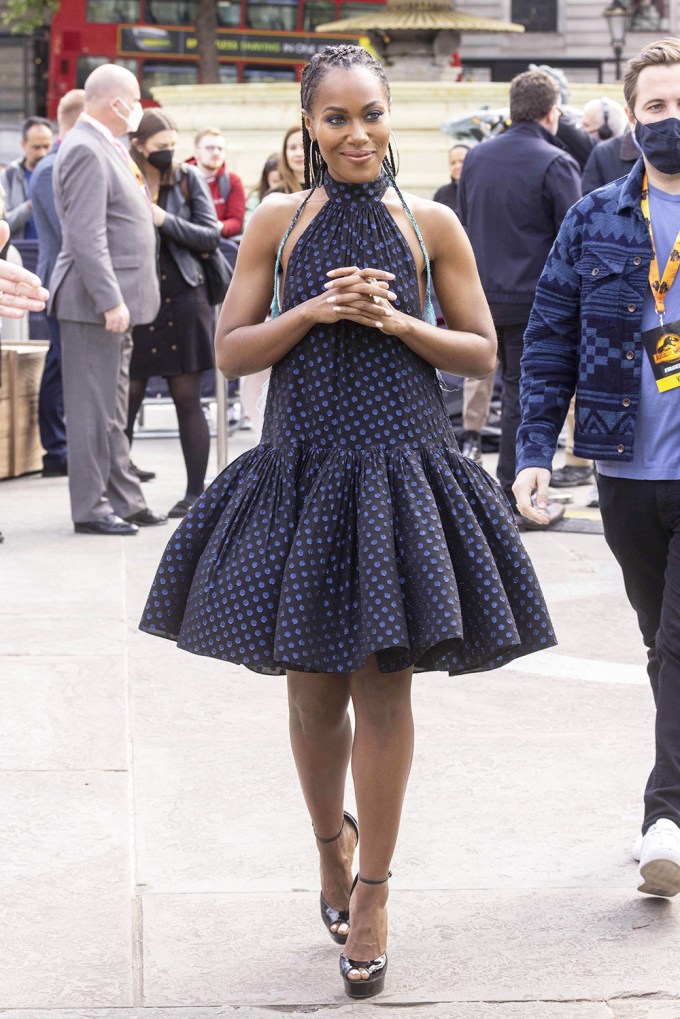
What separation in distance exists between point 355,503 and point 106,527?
4.85 meters

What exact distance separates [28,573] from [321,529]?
4085mm

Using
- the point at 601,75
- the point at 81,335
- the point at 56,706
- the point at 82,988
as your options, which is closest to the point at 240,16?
the point at 601,75

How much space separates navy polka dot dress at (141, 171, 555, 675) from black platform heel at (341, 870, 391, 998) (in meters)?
0.55

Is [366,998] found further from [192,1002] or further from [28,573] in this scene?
[28,573]

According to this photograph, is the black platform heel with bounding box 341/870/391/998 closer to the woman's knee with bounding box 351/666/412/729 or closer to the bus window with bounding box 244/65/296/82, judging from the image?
the woman's knee with bounding box 351/666/412/729

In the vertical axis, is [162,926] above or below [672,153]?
below

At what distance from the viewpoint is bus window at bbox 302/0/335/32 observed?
2631 centimetres

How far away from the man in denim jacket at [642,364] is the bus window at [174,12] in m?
26.4

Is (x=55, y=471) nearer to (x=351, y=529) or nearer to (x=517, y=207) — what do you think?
(x=517, y=207)

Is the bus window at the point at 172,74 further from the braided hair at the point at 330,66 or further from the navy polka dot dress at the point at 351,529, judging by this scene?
the navy polka dot dress at the point at 351,529

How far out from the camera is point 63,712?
4691 millimetres

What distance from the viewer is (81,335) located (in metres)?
7.45

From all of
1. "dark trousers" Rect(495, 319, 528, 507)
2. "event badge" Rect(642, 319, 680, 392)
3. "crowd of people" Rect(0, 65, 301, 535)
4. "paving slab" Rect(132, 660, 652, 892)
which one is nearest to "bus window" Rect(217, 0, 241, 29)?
"crowd of people" Rect(0, 65, 301, 535)

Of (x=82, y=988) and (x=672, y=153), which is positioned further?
(x=672, y=153)
